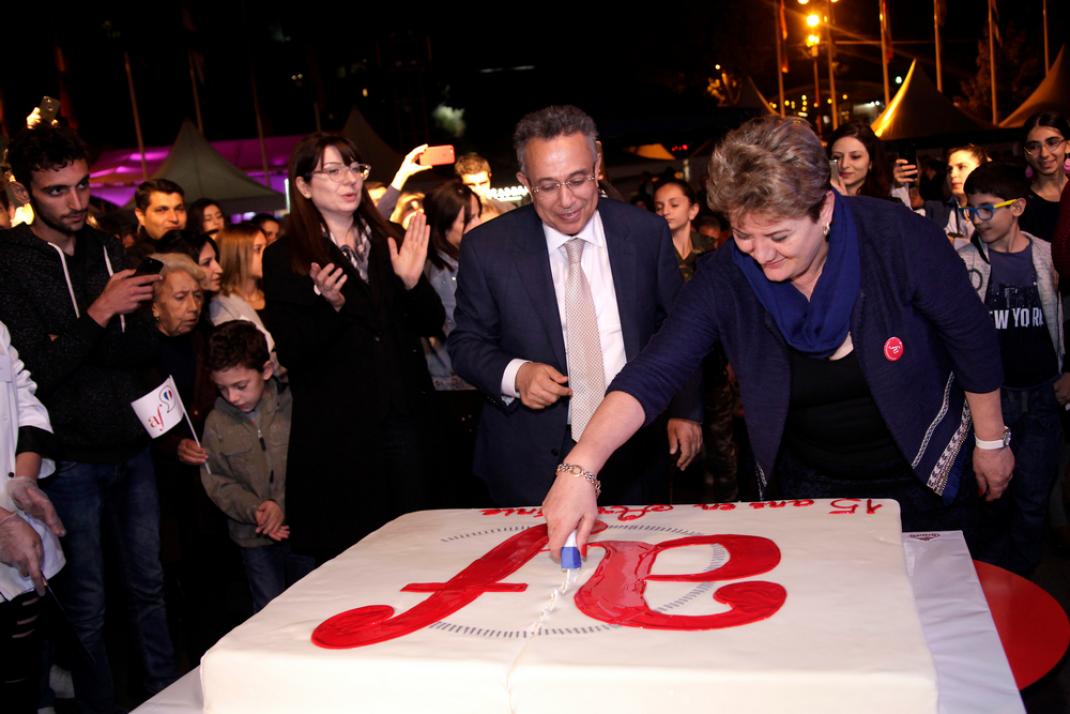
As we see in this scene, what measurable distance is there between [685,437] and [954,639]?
55.2 inches

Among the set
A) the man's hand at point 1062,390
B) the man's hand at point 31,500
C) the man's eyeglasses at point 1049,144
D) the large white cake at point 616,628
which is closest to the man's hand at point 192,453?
the man's hand at point 31,500

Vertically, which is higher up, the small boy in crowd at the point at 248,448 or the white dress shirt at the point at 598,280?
the white dress shirt at the point at 598,280

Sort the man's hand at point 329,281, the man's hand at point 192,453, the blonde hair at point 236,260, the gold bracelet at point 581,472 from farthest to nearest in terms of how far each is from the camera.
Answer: the blonde hair at point 236,260 → the man's hand at point 192,453 → the man's hand at point 329,281 → the gold bracelet at point 581,472

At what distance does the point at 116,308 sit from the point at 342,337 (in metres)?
0.72

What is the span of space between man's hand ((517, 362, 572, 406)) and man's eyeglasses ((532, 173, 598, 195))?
514 mm

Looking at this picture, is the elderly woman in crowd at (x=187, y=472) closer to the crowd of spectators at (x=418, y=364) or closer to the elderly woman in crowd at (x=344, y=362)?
the crowd of spectators at (x=418, y=364)

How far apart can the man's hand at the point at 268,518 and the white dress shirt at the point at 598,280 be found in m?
1.53

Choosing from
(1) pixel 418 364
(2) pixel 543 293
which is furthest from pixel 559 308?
(1) pixel 418 364

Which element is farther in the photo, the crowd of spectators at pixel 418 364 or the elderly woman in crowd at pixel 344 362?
the elderly woman in crowd at pixel 344 362

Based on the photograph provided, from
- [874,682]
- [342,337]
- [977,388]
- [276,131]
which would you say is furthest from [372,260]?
[276,131]

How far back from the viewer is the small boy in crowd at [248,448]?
13.0 feet

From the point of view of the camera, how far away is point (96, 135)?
27938 mm

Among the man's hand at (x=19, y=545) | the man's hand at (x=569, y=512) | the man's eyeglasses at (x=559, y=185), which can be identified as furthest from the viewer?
the man's eyeglasses at (x=559, y=185)

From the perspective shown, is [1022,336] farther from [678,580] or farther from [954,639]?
[678,580]
